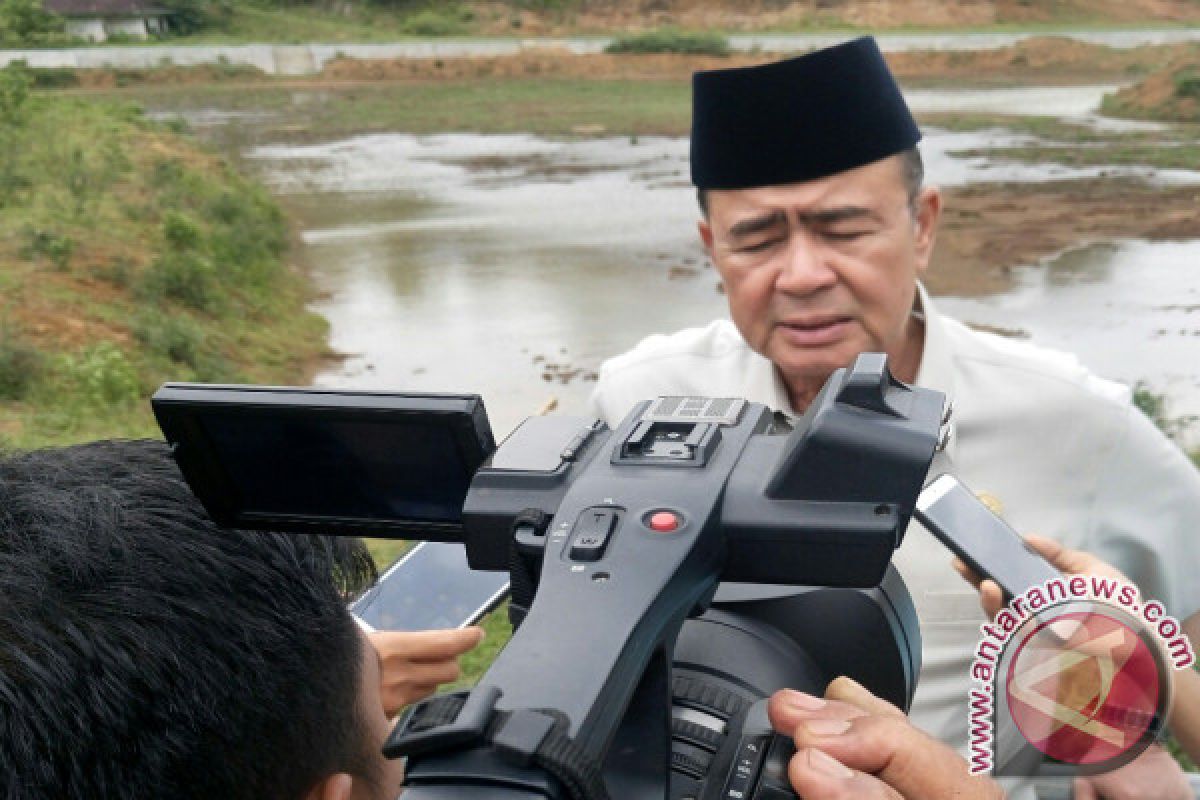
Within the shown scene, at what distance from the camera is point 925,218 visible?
1728 millimetres

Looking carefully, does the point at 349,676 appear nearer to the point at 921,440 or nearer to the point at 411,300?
the point at 921,440

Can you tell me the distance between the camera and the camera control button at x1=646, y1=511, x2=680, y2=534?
69 centimetres

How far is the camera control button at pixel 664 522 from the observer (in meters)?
0.69

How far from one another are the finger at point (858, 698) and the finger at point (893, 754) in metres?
0.03

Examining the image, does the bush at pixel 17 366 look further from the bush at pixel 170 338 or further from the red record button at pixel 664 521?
the red record button at pixel 664 521

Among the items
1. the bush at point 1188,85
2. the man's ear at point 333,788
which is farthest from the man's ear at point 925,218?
the bush at point 1188,85

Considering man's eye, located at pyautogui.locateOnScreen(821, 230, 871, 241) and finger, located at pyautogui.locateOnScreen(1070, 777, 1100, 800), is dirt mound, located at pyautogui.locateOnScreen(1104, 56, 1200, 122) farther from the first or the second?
finger, located at pyautogui.locateOnScreen(1070, 777, 1100, 800)

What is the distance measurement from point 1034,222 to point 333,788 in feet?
35.0

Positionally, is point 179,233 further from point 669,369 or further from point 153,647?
point 153,647

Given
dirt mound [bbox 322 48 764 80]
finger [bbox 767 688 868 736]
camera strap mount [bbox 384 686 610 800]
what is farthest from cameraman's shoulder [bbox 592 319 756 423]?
dirt mound [bbox 322 48 764 80]

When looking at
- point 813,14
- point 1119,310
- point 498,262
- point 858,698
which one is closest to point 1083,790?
point 858,698

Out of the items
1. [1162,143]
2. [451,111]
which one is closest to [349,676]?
[1162,143]

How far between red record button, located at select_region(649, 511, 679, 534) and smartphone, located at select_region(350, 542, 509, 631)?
0.56 metres

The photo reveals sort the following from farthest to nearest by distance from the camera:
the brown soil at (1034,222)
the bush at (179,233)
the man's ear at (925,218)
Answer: the brown soil at (1034,222) < the bush at (179,233) < the man's ear at (925,218)
